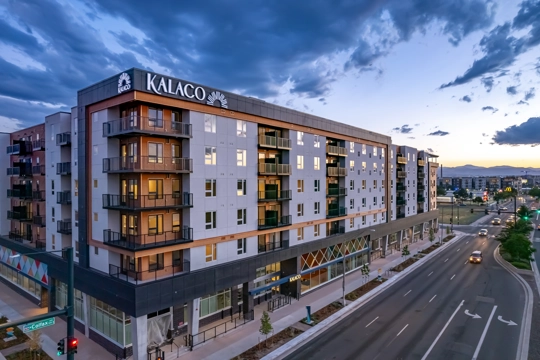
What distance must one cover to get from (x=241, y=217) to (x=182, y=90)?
39.3 ft

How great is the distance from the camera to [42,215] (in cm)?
→ 3441

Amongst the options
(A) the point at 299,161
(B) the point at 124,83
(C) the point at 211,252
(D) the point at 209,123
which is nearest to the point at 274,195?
(A) the point at 299,161

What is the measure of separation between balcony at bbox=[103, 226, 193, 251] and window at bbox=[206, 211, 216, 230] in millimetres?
1729

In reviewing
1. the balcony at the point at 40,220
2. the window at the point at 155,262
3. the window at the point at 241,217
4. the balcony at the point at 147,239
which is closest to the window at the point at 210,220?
the balcony at the point at 147,239

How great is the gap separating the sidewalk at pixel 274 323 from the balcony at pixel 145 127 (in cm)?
1581

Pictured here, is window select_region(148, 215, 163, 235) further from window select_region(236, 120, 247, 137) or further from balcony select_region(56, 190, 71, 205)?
balcony select_region(56, 190, 71, 205)

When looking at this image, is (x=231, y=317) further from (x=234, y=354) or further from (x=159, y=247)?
(x=159, y=247)

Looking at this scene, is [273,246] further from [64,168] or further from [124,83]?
[64,168]

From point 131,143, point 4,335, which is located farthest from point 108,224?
point 4,335

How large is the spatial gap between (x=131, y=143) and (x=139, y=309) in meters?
11.7

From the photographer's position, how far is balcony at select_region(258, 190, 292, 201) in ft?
103

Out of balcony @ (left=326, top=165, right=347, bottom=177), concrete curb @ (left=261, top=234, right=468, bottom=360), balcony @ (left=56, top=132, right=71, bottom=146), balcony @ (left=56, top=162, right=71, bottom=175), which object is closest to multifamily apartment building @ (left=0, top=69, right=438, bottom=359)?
balcony @ (left=56, top=162, right=71, bottom=175)

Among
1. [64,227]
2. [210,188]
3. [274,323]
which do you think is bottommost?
[274,323]

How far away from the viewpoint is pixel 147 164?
74.0 ft
